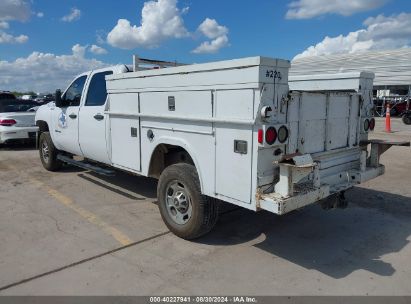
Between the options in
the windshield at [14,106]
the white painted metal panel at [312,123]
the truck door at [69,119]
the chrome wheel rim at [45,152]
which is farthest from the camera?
the windshield at [14,106]

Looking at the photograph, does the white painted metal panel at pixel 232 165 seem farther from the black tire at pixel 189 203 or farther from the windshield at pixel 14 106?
the windshield at pixel 14 106

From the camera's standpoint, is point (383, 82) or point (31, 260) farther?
point (383, 82)

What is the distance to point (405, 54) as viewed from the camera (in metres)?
33.5

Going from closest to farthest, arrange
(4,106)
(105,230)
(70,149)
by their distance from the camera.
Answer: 1. (105,230)
2. (70,149)
3. (4,106)

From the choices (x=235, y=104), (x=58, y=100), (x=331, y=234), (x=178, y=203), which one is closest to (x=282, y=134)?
(x=235, y=104)

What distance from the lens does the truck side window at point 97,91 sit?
6.45 m

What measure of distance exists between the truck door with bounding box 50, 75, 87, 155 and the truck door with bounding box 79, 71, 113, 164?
0.30 metres

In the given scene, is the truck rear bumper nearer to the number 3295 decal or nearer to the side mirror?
the number 3295 decal

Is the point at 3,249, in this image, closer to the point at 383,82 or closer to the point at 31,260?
the point at 31,260

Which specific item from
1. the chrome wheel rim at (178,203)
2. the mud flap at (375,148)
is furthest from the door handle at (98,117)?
the mud flap at (375,148)

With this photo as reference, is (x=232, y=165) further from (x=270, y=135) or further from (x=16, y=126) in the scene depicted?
(x=16, y=126)

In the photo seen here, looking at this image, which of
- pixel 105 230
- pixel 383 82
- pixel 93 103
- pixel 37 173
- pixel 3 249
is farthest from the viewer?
pixel 383 82

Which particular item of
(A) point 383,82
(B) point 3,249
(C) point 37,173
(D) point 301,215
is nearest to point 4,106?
(C) point 37,173

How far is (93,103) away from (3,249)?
2906 mm
